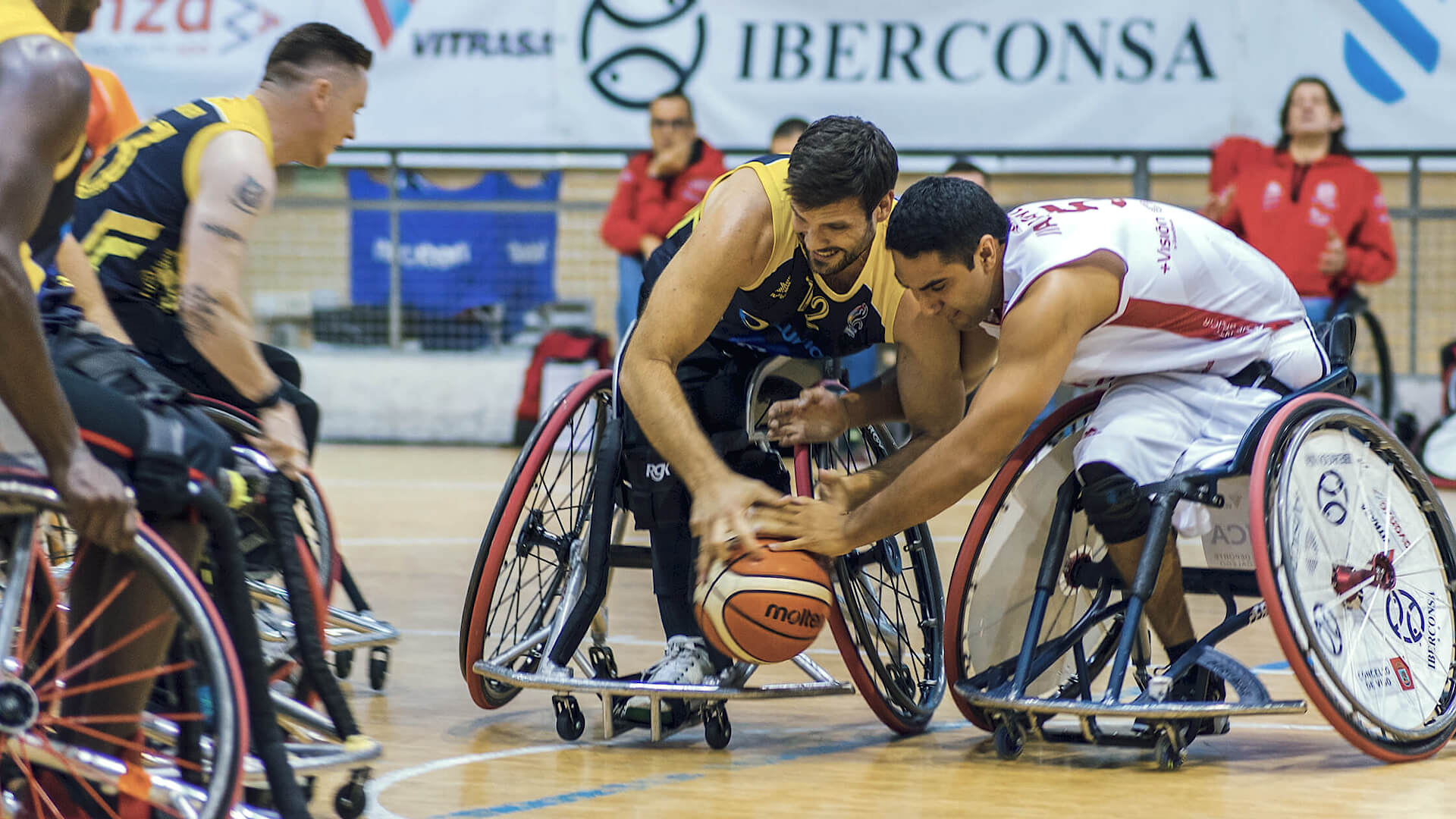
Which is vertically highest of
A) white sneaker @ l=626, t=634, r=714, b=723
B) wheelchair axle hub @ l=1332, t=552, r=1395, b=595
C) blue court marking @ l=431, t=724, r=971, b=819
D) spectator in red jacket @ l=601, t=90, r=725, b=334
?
spectator in red jacket @ l=601, t=90, r=725, b=334

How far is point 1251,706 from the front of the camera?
3.55 meters

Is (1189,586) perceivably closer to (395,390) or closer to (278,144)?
(278,144)

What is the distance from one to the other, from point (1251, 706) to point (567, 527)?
168cm

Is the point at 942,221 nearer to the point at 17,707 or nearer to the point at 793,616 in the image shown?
the point at 793,616

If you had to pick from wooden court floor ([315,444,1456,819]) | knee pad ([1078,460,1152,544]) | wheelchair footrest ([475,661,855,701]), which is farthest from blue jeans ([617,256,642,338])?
knee pad ([1078,460,1152,544])

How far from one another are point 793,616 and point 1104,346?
0.91 m

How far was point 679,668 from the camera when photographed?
12.7 feet

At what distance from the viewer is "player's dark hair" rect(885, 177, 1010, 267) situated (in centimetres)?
357

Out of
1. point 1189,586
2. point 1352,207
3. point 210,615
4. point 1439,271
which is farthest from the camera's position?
point 1439,271

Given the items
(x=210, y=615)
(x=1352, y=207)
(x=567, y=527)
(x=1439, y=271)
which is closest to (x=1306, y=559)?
(x=567, y=527)

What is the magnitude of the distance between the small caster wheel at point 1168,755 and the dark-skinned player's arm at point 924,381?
79cm

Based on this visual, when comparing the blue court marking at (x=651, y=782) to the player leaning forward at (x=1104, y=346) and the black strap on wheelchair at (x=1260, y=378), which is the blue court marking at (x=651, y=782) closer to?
the player leaning forward at (x=1104, y=346)

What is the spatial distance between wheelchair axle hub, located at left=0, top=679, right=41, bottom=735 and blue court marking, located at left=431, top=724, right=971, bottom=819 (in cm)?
84

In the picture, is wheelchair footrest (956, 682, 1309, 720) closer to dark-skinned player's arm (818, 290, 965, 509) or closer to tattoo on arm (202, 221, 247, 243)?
dark-skinned player's arm (818, 290, 965, 509)
